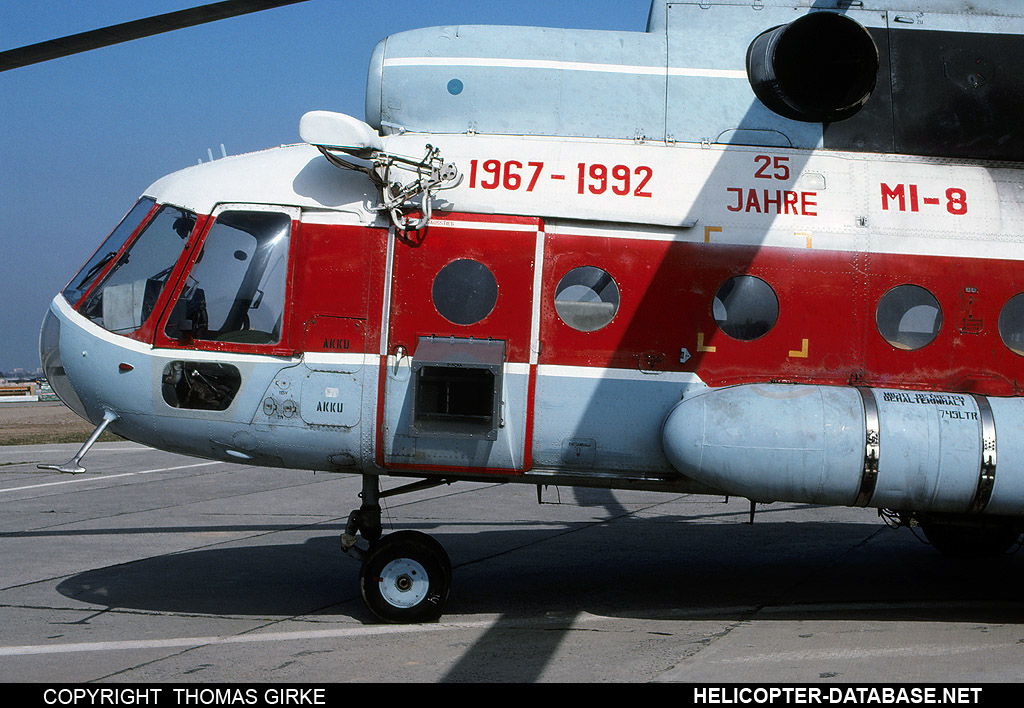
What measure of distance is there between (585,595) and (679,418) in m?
2.12

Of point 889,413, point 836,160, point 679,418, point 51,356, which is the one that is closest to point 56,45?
point 51,356

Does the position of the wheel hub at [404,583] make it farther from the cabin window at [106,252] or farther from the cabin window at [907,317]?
the cabin window at [907,317]

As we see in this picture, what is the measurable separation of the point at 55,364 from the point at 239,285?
147cm

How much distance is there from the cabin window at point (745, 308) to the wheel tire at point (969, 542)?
380cm

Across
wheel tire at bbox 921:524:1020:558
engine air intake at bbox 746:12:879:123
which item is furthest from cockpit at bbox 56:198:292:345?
wheel tire at bbox 921:524:1020:558

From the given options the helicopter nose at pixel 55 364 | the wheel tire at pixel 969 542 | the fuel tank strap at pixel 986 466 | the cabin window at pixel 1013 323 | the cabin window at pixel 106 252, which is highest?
the cabin window at pixel 106 252

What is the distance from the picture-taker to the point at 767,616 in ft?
22.5

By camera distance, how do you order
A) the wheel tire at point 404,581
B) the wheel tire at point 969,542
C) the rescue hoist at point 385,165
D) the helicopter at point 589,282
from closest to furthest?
1. the rescue hoist at point 385,165
2. the helicopter at point 589,282
3. the wheel tire at point 404,581
4. the wheel tire at point 969,542

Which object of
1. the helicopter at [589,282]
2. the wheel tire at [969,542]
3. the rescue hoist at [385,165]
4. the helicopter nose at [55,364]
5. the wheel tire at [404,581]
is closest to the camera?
the rescue hoist at [385,165]

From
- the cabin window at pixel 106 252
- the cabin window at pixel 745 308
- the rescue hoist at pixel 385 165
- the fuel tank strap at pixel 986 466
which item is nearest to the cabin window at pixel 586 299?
the cabin window at pixel 745 308

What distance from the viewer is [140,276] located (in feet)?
22.1

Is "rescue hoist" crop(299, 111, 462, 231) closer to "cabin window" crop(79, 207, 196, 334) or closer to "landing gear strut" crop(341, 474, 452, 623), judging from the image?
"cabin window" crop(79, 207, 196, 334)

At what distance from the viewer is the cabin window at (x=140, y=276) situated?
21.9 feet

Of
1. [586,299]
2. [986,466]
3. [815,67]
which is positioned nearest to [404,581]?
[586,299]
